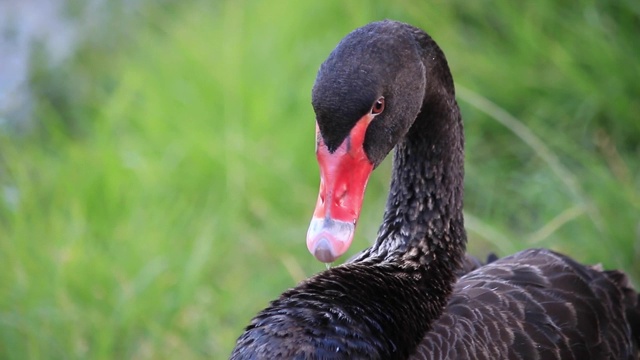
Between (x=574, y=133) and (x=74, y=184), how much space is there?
6.02 feet

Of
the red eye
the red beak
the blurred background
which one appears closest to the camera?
the red beak

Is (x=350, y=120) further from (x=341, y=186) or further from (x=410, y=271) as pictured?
(x=410, y=271)

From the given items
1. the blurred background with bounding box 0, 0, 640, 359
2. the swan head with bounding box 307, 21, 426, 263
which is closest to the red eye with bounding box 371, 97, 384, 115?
the swan head with bounding box 307, 21, 426, 263

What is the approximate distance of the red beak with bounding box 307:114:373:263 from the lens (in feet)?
5.73

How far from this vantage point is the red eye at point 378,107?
187cm

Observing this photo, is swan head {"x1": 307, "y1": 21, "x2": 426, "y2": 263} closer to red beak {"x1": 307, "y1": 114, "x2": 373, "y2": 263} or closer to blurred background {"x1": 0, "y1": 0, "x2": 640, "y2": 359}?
red beak {"x1": 307, "y1": 114, "x2": 373, "y2": 263}

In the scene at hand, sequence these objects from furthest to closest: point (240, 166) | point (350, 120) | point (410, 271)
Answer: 1. point (240, 166)
2. point (410, 271)
3. point (350, 120)

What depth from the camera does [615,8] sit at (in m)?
3.56

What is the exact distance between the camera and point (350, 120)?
1.81 m

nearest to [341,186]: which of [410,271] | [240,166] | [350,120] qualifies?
[350,120]

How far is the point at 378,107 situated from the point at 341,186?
0.61ft

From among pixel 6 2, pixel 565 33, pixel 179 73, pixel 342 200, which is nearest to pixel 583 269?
pixel 342 200

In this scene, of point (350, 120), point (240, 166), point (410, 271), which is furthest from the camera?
point (240, 166)

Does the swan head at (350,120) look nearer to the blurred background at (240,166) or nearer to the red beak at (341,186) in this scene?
the red beak at (341,186)
